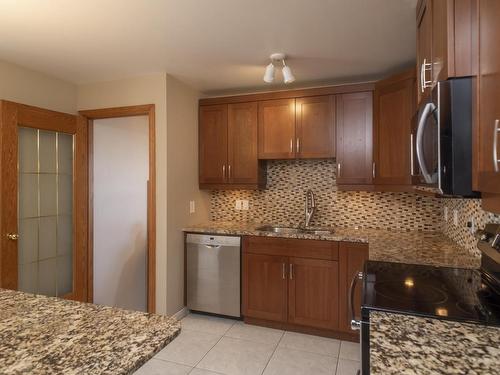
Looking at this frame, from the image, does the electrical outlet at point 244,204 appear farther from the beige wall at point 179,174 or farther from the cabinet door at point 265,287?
the cabinet door at point 265,287

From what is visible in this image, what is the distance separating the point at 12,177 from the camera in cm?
249

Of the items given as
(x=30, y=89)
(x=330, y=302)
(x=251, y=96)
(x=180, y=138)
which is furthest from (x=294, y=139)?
(x=30, y=89)

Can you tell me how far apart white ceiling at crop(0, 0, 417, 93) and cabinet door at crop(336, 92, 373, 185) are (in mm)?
283

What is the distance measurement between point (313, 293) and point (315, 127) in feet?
5.04

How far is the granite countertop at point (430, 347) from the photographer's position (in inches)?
29.8

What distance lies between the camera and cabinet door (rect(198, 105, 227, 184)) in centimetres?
329

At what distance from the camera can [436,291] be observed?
1.32 metres

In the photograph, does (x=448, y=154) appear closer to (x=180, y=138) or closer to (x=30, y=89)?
(x=180, y=138)

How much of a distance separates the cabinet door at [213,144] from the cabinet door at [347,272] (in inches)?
55.8

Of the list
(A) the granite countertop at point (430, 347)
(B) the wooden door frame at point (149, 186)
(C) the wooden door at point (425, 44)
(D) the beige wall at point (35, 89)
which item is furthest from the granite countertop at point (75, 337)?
(D) the beige wall at point (35, 89)

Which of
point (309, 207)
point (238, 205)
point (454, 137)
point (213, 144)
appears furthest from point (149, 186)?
point (454, 137)

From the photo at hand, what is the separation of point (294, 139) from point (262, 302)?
5.20ft

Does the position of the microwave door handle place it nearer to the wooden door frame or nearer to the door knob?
the wooden door frame

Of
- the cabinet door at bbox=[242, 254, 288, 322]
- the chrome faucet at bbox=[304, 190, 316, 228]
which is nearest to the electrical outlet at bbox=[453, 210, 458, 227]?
the chrome faucet at bbox=[304, 190, 316, 228]
